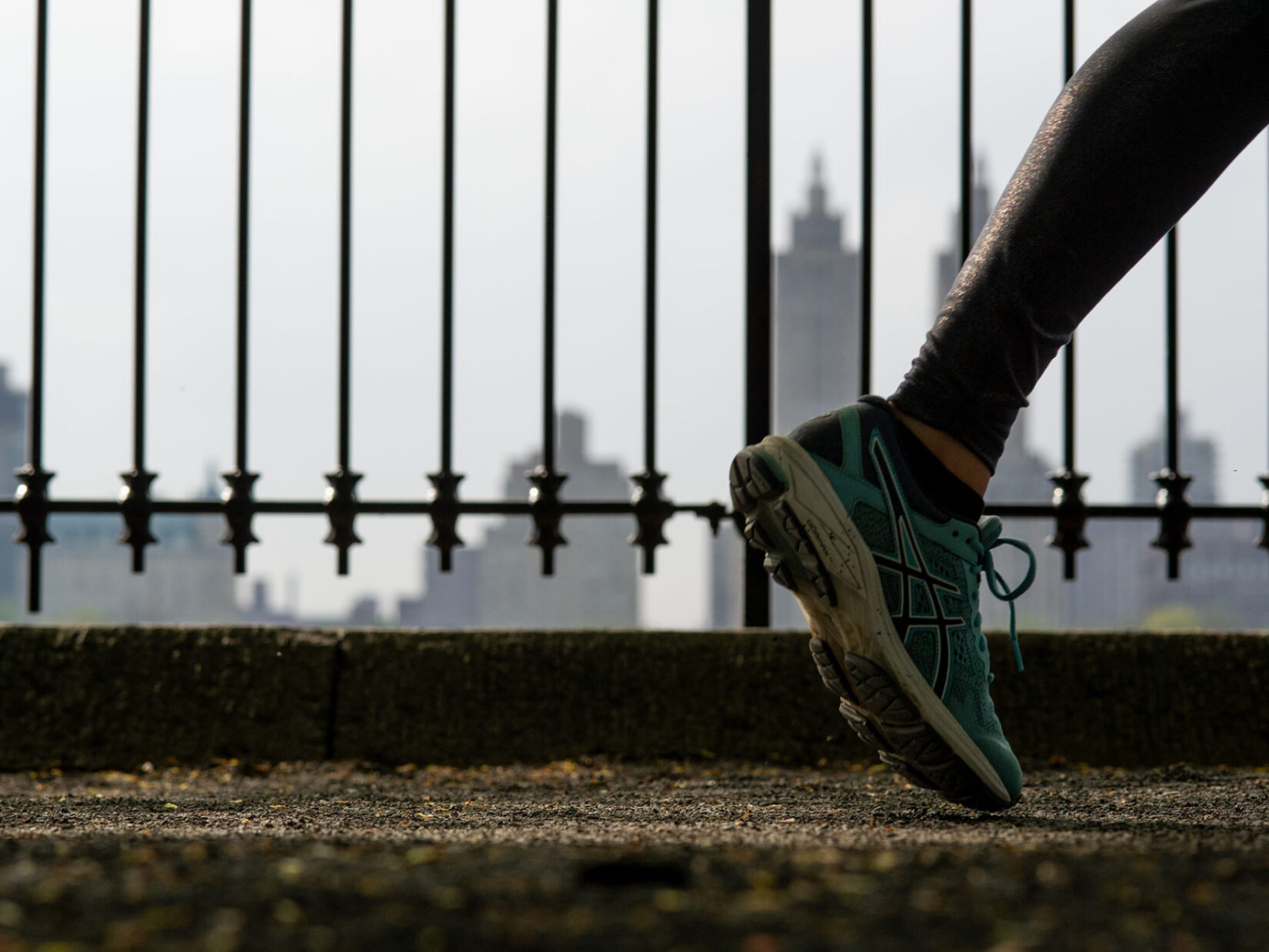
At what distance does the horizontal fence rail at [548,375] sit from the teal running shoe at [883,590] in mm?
690

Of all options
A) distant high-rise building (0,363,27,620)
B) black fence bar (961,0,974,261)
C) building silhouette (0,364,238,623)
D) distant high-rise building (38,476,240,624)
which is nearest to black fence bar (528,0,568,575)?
black fence bar (961,0,974,261)

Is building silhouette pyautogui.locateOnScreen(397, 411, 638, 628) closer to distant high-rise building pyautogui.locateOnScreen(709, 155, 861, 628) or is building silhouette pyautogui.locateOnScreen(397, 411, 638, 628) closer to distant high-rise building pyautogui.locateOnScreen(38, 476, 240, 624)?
distant high-rise building pyautogui.locateOnScreen(709, 155, 861, 628)

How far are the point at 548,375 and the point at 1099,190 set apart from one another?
1034 mm

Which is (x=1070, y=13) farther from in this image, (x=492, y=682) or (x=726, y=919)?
(x=726, y=919)

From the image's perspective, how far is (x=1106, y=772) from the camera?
1.65 metres

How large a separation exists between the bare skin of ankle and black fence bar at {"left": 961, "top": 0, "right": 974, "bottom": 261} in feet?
2.59

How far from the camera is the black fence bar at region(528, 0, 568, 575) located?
191 centimetres

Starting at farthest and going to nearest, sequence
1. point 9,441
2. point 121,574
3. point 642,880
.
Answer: point 121,574 → point 9,441 → point 642,880

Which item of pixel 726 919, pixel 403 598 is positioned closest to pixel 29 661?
pixel 726 919

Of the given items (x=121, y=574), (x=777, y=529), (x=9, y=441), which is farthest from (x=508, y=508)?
(x=121, y=574)

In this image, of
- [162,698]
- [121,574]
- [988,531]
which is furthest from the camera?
[121,574]

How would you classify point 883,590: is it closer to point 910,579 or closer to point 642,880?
point 910,579

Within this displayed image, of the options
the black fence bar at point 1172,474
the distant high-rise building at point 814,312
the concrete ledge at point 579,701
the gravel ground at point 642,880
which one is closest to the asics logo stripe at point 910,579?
the gravel ground at point 642,880

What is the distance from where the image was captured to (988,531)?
1293 mm
